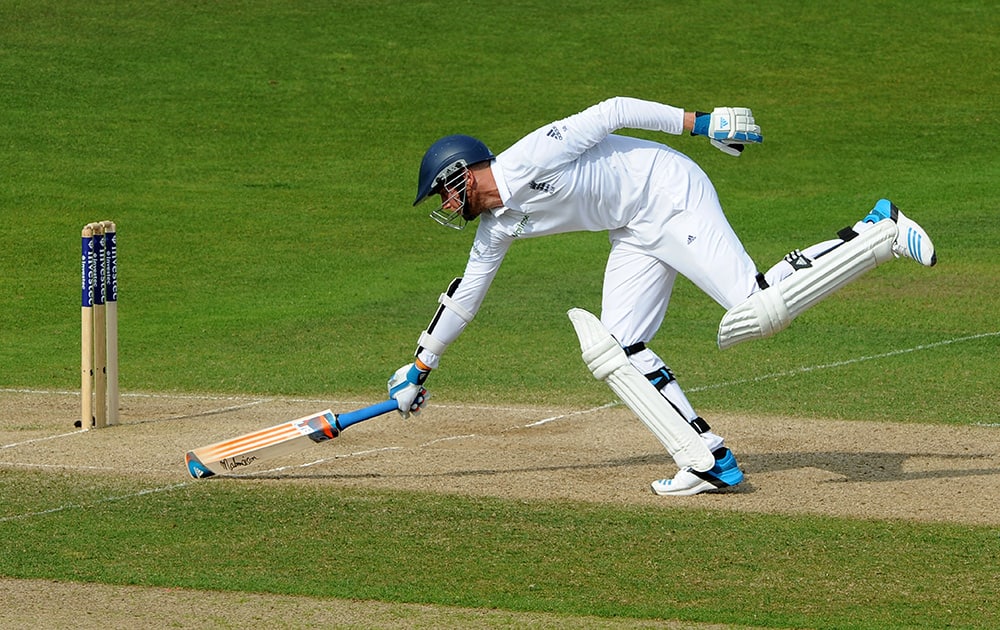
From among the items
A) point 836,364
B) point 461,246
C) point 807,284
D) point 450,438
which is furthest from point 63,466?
point 461,246

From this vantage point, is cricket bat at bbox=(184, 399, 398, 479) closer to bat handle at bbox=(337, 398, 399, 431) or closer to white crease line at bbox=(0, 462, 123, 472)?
bat handle at bbox=(337, 398, 399, 431)

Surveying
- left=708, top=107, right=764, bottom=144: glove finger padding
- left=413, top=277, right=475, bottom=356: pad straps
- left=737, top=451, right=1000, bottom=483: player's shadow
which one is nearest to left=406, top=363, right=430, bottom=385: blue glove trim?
left=413, top=277, right=475, bottom=356: pad straps

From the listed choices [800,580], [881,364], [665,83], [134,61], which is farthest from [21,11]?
[800,580]

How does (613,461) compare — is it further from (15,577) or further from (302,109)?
(302,109)

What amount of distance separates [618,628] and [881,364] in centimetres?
680

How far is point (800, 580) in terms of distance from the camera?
6.57 m

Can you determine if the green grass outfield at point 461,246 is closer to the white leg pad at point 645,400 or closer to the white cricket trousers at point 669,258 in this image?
the white leg pad at point 645,400

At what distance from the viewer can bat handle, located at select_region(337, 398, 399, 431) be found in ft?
28.5


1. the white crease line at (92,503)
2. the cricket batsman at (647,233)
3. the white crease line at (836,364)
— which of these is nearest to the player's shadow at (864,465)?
the cricket batsman at (647,233)

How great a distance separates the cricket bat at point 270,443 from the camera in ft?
28.5

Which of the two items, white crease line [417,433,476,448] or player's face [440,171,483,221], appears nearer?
player's face [440,171,483,221]

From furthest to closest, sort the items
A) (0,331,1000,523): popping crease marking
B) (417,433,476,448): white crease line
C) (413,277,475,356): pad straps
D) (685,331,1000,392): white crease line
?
1. (685,331,1000,392): white crease line
2. (417,433,476,448): white crease line
3. (413,277,475,356): pad straps
4. (0,331,1000,523): popping crease marking

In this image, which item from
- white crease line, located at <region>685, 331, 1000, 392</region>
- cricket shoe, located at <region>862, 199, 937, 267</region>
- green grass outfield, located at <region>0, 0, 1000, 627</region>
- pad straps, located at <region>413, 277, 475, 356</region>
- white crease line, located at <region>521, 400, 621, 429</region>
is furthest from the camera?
white crease line, located at <region>685, 331, 1000, 392</region>

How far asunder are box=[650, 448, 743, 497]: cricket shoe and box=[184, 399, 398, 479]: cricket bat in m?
1.63
